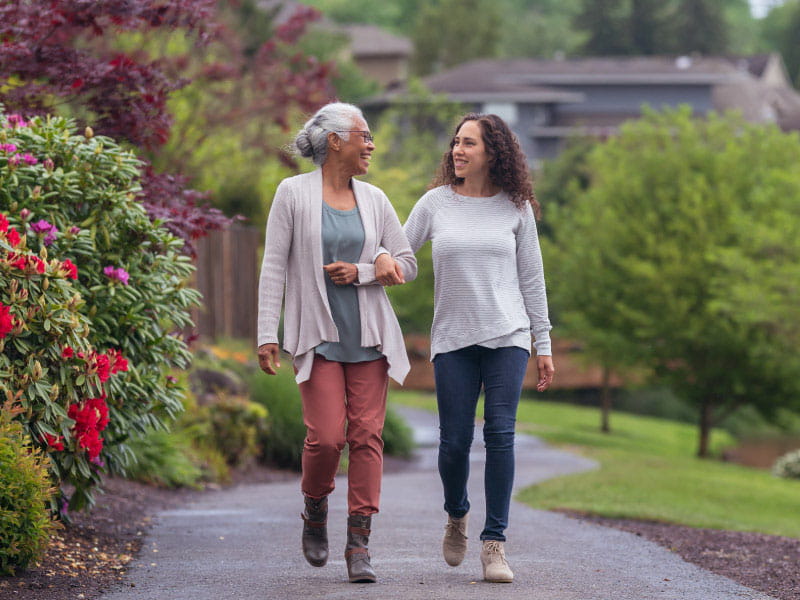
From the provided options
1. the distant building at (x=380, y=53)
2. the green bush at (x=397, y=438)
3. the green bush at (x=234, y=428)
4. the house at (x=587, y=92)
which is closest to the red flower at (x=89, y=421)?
the green bush at (x=234, y=428)

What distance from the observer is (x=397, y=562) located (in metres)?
6.36

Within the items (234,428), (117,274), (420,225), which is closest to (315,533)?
(420,225)

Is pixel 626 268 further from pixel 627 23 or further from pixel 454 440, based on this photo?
pixel 627 23

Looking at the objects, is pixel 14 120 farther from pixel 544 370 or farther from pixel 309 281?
pixel 544 370

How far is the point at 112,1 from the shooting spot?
8148 millimetres

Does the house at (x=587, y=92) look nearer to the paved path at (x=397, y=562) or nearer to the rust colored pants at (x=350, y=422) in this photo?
the paved path at (x=397, y=562)

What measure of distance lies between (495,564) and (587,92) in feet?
185

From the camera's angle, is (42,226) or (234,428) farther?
(234,428)

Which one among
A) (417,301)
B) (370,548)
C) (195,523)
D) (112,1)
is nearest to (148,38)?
(112,1)

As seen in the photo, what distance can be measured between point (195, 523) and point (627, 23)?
71.2 metres

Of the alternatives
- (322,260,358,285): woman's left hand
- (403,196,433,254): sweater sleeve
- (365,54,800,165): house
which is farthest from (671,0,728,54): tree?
(322,260,358,285): woman's left hand

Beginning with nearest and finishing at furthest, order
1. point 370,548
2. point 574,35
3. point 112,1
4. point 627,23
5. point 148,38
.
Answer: point 370,548 < point 112,1 < point 148,38 < point 627,23 < point 574,35

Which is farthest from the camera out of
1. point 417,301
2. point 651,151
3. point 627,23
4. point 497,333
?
point 627,23

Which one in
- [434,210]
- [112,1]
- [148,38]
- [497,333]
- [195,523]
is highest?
[148,38]
